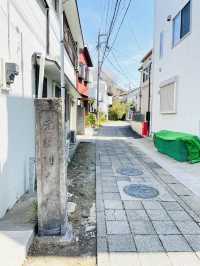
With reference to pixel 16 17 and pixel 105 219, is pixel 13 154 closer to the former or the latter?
pixel 105 219

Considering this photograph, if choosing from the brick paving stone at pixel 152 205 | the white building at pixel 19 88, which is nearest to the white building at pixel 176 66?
the brick paving stone at pixel 152 205

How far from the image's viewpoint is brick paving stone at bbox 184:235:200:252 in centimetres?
285

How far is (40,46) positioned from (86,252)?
459cm

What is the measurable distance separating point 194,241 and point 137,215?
0.95 m

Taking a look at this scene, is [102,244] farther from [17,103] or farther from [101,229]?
[17,103]

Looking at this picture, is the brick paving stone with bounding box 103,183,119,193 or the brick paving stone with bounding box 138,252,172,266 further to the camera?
the brick paving stone with bounding box 103,183,119,193

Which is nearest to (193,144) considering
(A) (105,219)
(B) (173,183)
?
(B) (173,183)

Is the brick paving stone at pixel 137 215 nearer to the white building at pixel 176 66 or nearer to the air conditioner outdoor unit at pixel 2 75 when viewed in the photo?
the air conditioner outdoor unit at pixel 2 75

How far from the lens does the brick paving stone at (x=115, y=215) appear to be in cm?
360

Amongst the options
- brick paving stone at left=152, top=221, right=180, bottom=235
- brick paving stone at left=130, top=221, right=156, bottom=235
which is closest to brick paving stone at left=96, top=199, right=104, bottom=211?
brick paving stone at left=130, top=221, right=156, bottom=235

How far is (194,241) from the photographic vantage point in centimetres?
298

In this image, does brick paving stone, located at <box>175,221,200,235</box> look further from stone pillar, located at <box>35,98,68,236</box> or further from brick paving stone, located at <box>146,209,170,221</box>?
stone pillar, located at <box>35,98,68,236</box>

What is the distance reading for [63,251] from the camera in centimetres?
279

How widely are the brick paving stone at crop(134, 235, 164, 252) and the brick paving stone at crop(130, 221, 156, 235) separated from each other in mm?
104
